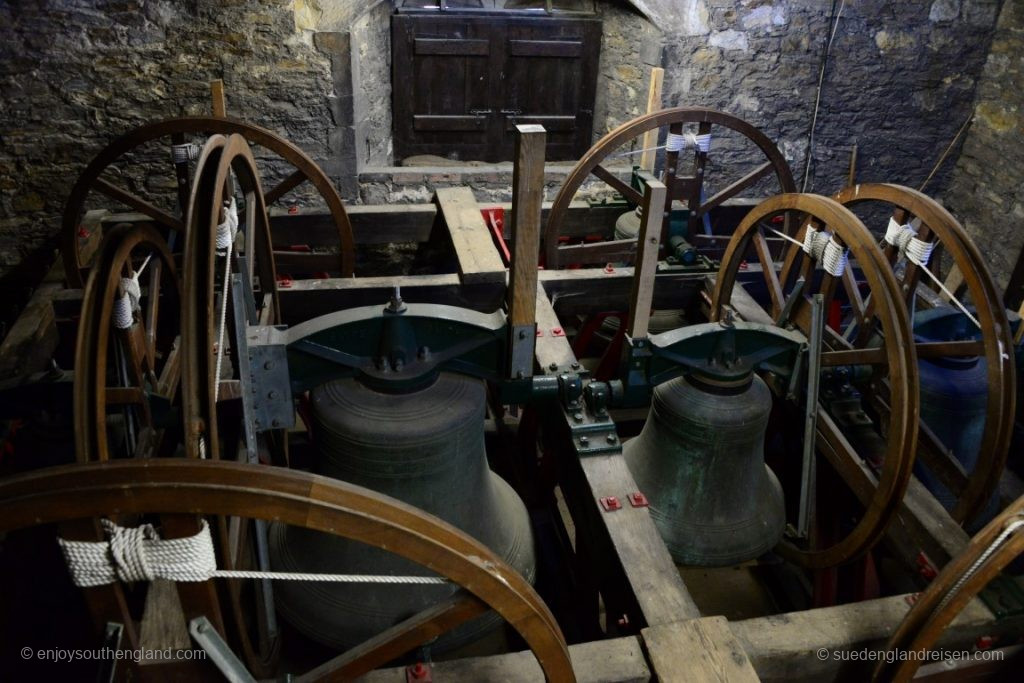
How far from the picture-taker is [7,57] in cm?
421

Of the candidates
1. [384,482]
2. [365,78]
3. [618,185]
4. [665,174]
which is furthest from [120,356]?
[365,78]

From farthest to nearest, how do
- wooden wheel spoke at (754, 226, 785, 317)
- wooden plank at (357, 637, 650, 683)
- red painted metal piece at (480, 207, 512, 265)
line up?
red painted metal piece at (480, 207, 512, 265) < wooden wheel spoke at (754, 226, 785, 317) < wooden plank at (357, 637, 650, 683)

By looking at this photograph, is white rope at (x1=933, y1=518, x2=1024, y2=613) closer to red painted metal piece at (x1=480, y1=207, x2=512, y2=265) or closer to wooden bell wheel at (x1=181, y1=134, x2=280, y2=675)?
wooden bell wheel at (x1=181, y1=134, x2=280, y2=675)

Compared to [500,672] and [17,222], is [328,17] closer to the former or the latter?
[17,222]

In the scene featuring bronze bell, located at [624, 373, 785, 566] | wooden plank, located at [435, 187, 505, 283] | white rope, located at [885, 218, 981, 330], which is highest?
white rope, located at [885, 218, 981, 330]

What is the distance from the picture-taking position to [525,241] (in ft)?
6.34

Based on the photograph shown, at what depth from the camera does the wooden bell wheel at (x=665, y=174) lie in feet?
12.1

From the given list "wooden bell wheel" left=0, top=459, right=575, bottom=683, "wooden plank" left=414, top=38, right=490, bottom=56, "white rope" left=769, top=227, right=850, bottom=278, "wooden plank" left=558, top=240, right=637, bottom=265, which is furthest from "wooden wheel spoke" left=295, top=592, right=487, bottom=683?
"wooden plank" left=414, top=38, right=490, bottom=56

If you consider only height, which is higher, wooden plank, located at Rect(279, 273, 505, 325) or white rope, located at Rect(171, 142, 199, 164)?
white rope, located at Rect(171, 142, 199, 164)

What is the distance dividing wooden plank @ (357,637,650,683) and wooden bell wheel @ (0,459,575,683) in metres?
0.37

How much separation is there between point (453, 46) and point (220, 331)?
3.81m

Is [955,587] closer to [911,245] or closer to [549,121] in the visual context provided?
[911,245]

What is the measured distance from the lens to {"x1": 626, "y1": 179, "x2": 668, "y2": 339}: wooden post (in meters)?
2.08

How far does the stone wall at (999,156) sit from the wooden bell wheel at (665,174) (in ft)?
7.56
